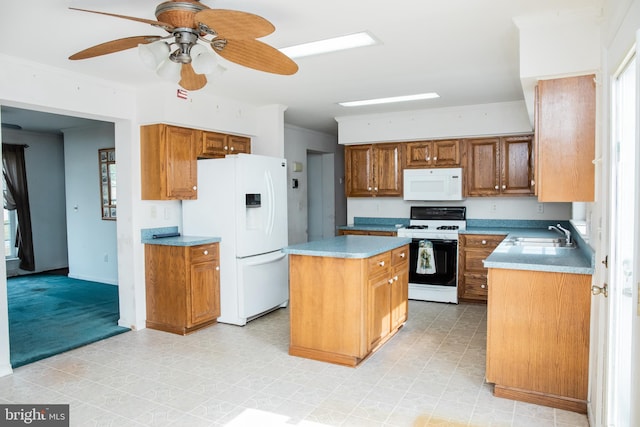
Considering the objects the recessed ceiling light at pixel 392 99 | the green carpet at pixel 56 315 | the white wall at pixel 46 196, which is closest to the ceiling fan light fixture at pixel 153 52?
the green carpet at pixel 56 315

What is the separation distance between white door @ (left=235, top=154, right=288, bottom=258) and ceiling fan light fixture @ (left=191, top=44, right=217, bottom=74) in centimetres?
216

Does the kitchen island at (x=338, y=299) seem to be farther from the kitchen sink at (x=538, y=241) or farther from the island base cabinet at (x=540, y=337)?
the kitchen sink at (x=538, y=241)

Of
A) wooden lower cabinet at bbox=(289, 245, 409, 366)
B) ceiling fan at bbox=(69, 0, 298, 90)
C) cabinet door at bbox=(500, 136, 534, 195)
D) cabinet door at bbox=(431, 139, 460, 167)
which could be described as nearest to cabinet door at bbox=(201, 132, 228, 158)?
wooden lower cabinet at bbox=(289, 245, 409, 366)

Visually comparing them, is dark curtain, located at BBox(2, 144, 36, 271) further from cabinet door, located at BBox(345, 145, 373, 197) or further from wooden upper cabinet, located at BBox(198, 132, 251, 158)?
cabinet door, located at BBox(345, 145, 373, 197)

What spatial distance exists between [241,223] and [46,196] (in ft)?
15.8

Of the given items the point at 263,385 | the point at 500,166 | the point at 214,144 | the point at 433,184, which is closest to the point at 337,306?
the point at 263,385

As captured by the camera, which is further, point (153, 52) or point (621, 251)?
point (153, 52)

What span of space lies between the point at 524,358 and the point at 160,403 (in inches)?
90.1

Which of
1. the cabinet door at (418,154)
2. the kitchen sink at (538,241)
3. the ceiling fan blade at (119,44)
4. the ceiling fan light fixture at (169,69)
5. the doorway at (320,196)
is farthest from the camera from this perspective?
the doorway at (320,196)

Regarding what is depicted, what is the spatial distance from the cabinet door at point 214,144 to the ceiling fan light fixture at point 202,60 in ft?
8.28

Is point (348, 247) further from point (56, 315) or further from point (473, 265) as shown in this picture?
point (56, 315)

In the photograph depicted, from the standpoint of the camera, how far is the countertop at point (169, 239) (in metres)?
4.22

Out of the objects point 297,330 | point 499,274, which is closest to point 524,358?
point 499,274

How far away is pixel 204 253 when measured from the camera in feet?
14.3
